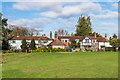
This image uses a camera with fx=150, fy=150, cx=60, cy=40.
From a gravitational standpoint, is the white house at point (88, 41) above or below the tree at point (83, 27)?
below

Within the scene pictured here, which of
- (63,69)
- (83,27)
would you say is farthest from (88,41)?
(63,69)

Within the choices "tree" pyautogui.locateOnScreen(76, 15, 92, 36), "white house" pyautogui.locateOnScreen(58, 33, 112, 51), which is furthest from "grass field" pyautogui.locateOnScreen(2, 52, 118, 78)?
"tree" pyautogui.locateOnScreen(76, 15, 92, 36)

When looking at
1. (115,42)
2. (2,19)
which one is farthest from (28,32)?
(115,42)

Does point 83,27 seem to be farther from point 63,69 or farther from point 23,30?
point 63,69

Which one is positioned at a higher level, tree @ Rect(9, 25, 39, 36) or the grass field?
tree @ Rect(9, 25, 39, 36)

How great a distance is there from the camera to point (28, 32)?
90.8m

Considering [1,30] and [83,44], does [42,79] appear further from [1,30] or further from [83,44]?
[83,44]

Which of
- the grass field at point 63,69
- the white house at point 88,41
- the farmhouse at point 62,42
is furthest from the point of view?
the white house at point 88,41

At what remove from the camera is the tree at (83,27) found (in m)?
87.3

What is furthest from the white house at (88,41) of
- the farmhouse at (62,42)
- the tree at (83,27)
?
the tree at (83,27)

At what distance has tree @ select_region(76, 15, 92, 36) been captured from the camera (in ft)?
286

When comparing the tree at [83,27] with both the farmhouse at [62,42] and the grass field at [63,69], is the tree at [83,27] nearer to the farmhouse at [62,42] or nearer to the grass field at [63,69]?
the farmhouse at [62,42]

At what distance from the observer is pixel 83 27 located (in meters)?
88.1

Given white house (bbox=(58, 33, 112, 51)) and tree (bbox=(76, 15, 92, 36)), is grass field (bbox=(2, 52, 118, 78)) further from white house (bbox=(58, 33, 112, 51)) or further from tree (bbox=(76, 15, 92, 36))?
tree (bbox=(76, 15, 92, 36))
